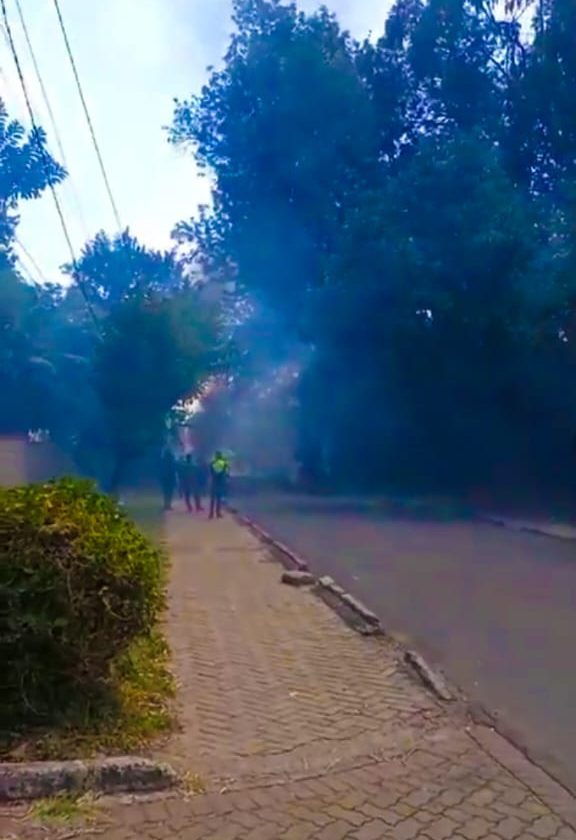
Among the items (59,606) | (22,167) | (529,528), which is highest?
(22,167)

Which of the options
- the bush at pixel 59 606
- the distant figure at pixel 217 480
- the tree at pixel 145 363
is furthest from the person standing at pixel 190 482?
the bush at pixel 59 606

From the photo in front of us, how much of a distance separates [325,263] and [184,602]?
21.0 metres

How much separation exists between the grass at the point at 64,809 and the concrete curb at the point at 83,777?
A: 55mm

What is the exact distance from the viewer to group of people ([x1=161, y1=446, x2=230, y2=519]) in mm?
23516

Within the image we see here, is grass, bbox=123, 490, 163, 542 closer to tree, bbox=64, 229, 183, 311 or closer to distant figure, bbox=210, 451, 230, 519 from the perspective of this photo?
distant figure, bbox=210, 451, 230, 519

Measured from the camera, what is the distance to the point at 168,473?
964 inches

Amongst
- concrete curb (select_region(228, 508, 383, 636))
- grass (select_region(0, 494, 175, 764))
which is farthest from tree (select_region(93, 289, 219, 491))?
grass (select_region(0, 494, 175, 764))

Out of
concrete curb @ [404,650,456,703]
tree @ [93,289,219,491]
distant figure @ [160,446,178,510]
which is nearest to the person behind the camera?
concrete curb @ [404,650,456,703]

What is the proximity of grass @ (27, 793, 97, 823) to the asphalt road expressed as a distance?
2.32 meters

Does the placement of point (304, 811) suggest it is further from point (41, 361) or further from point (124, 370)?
point (41, 361)

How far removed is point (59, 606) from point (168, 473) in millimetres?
19558

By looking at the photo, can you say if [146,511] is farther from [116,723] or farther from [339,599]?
[116,723]

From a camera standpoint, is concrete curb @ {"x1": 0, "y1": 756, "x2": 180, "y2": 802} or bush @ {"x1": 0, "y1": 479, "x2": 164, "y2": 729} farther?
bush @ {"x1": 0, "y1": 479, "x2": 164, "y2": 729}

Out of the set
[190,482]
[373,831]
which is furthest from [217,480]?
[373,831]
